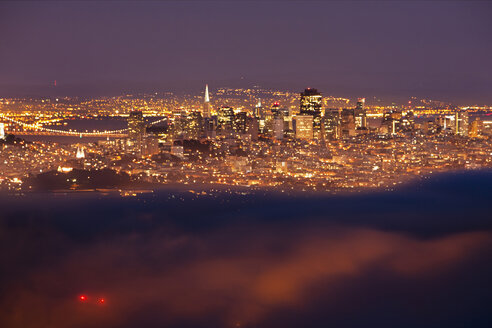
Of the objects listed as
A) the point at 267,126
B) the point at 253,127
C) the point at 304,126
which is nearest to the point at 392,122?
the point at 304,126

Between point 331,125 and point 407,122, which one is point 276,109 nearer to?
point 331,125

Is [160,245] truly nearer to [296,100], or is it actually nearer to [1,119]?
[1,119]

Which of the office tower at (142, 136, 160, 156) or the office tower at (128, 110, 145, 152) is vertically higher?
the office tower at (128, 110, 145, 152)

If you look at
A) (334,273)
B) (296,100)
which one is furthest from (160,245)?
(296,100)

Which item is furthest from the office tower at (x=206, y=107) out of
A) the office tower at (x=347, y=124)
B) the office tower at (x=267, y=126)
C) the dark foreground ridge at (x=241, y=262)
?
the dark foreground ridge at (x=241, y=262)

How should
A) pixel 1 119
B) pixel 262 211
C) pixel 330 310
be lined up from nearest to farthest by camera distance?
pixel 330 310, pixel 262 211, pixel 1 119

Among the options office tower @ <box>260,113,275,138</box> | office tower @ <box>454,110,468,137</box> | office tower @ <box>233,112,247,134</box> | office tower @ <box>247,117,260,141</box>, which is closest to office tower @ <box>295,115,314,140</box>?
office tower @ <box>260,113,275,138</box>

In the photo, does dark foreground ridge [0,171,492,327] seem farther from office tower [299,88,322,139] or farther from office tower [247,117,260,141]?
office tower [299,88,322,139]
